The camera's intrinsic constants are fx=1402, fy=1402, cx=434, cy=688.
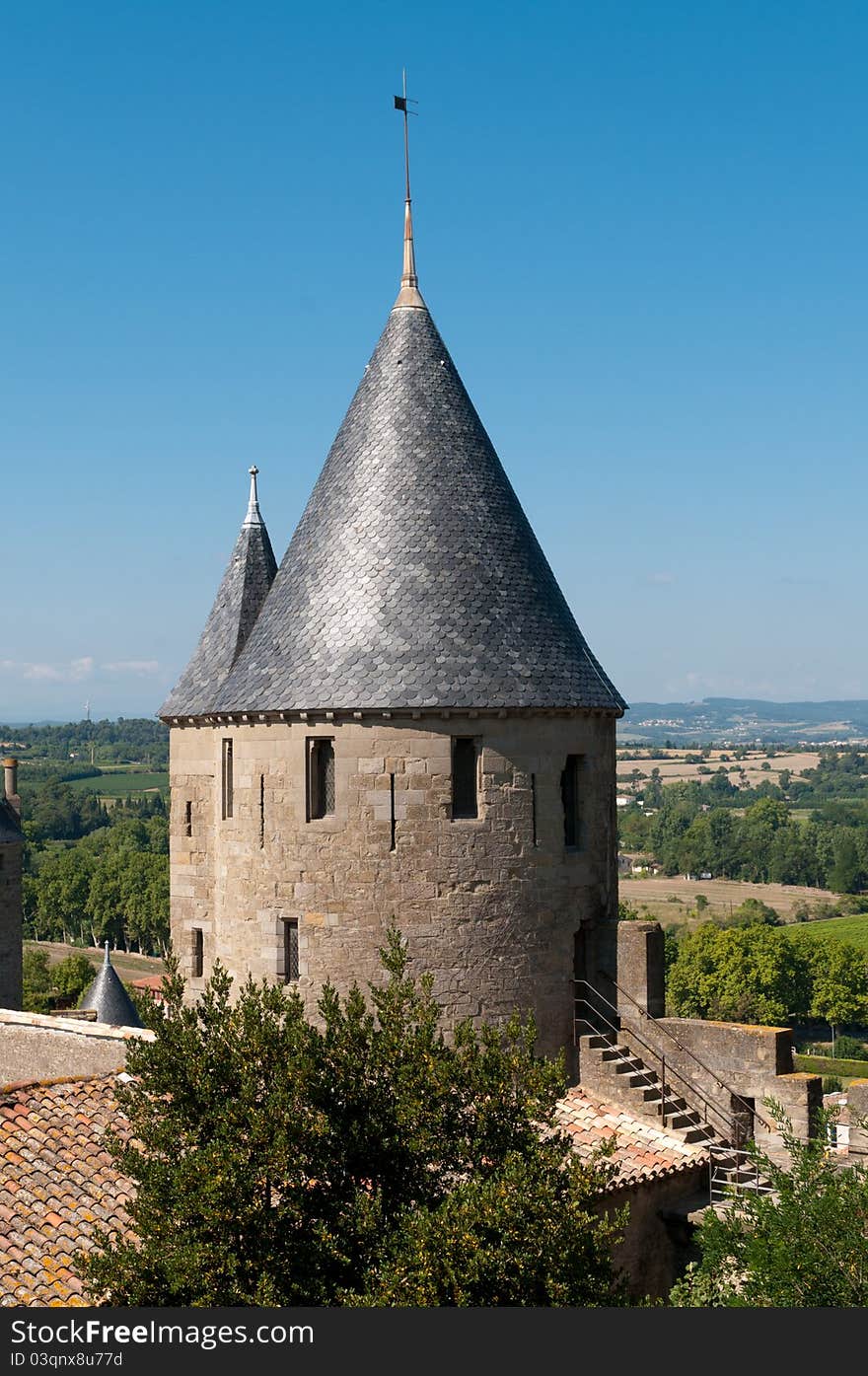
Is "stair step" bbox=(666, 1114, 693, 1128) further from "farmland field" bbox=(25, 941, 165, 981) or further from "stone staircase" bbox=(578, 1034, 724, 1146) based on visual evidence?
"farmland field" bbox=(25, 941, 165, 981)

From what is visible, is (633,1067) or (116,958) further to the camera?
(116,958)

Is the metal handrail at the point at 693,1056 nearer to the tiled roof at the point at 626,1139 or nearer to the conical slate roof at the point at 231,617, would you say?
the tiled roof at the point at 626,1139

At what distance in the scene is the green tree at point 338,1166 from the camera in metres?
12.9

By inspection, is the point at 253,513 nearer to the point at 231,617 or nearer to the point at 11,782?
the point at 231,617

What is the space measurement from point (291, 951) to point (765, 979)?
79.9 meters

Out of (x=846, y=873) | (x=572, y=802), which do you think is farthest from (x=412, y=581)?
(x=846, y=873)

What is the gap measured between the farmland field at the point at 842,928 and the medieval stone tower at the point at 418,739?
106 metres

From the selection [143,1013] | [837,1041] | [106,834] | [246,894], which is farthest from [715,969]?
[106,834]

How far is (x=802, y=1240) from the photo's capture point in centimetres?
1351

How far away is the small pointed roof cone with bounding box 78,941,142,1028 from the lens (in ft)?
128

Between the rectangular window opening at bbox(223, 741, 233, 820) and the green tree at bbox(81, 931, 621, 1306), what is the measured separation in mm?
7187

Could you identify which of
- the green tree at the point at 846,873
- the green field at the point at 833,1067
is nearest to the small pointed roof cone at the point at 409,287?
the green field at the point at 833,1067

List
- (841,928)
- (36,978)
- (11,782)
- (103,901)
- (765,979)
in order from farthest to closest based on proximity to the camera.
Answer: (841,928) → (103,901) → (765,979) → (36,978) → (11,782)

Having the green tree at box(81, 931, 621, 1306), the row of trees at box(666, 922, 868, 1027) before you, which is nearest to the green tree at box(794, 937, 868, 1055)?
the row of trees at box(666, 922, 868, 1027)
